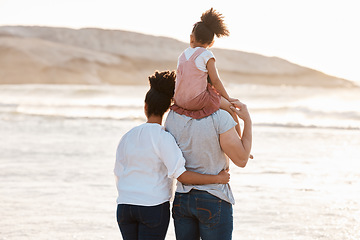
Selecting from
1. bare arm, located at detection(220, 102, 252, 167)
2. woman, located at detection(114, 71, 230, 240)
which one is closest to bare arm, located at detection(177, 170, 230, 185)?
woman, located at detection(114, 71, 230, 240)

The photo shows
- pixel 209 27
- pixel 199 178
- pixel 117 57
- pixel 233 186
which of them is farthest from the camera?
pixel 117 57

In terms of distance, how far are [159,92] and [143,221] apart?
61 centimetres

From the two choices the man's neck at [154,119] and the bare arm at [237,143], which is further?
the man's neck at [154,119]

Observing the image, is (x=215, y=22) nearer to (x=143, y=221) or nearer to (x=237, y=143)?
(x=237, y=143)

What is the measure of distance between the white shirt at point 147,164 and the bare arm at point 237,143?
21 cm

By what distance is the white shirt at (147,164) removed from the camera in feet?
9.53

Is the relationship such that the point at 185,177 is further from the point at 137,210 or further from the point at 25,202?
the point at 25,202

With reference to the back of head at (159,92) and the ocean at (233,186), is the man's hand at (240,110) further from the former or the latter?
the ocean at (233,186)

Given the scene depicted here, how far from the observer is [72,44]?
79312 mm

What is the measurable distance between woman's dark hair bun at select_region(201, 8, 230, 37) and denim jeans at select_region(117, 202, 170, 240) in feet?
2.83

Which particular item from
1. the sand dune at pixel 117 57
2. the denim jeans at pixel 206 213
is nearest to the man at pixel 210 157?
the denim jeans at pixel 206 213

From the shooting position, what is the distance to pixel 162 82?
2.98 meters

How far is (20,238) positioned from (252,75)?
3096 inches

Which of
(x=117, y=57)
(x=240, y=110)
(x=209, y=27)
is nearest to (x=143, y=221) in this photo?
(x=240, y=110)
